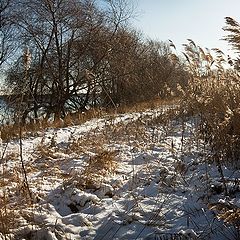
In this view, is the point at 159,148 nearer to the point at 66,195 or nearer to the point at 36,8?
the point at 66,195

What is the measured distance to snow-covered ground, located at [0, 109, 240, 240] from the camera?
3227 mm

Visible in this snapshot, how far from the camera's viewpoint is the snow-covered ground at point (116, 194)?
323 centimetres

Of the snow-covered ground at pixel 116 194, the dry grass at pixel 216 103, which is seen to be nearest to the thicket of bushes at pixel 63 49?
the dry grass at pixel 216 103

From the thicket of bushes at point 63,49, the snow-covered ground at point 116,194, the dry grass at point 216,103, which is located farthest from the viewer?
the thicket of bushes at point 63,49

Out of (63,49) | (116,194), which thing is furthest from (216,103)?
(63,49)

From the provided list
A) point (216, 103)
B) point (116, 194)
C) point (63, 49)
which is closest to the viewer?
point (116, 194)

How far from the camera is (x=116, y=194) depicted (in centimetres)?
415

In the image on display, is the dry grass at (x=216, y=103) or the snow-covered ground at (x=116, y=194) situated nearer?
the snow-covered ground at (x=116, y=194)

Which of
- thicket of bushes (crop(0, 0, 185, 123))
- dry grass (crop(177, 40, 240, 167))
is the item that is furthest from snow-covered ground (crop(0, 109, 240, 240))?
thicket of bushes (crop(0, 0, 185, 123))

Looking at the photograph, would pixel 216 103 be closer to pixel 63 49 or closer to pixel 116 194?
pixel 116 194

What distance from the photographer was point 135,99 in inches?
968

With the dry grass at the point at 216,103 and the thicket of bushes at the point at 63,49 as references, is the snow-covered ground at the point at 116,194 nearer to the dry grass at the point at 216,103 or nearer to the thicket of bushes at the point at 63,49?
the dry grass at the point at 216,103

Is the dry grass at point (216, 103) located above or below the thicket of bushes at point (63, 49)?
below

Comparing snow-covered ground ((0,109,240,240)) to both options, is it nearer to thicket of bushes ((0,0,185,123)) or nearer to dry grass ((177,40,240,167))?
dry grass ((177,40,240,167))
